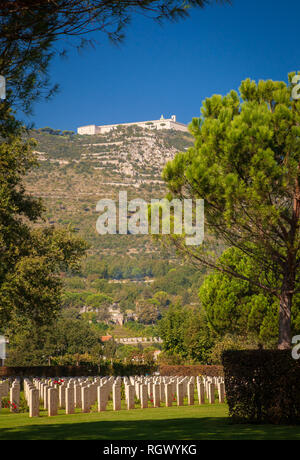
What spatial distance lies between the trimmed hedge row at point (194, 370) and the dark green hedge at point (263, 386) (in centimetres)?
2198

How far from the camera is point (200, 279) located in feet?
417

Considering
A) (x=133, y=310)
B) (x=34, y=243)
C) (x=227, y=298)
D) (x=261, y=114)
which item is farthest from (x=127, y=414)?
(x=133, y=310)

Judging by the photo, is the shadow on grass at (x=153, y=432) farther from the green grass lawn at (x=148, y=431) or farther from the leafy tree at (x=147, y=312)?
the leafy tree at (x=147, y=312)

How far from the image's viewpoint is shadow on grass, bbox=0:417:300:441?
7730 mm

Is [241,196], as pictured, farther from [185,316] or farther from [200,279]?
[200,279]

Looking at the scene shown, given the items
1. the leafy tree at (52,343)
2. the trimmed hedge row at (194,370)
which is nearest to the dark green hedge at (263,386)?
the trimmed hedge row at (194,370)

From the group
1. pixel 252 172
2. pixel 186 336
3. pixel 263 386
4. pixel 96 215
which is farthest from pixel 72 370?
pixel 96 215

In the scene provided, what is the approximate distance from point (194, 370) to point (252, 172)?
23856 millimetres

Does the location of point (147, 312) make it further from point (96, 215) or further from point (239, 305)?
point (239, 305)

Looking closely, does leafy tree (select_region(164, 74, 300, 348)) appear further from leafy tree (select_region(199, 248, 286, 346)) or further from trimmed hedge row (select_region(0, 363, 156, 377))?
trimmed hedge row (select_region(0, 363, 156, 377))

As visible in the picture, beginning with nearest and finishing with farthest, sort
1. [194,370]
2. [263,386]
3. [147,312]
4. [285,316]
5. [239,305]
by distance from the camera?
1. [263,386]
2. [285,316]
3. [239,305]
4. [194,370]
5. [147,312]

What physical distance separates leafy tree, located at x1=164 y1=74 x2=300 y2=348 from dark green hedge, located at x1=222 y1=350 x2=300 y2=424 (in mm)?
2915

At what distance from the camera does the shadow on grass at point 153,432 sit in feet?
25.4

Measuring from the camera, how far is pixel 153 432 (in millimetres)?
8477
